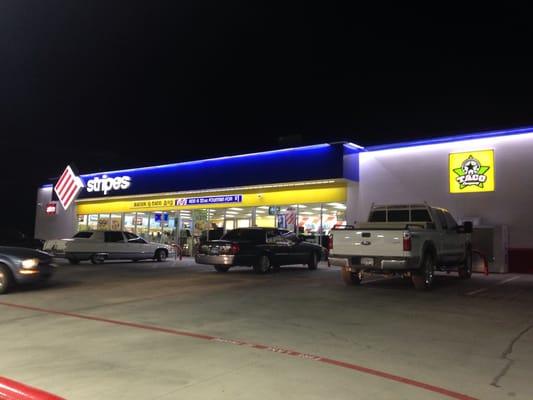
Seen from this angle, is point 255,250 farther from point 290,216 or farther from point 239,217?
point 239,217

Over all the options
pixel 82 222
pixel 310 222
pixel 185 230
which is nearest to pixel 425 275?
Result: pixel 310 222

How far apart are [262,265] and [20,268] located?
25.1ft

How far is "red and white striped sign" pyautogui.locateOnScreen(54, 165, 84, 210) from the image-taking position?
93.5 feet

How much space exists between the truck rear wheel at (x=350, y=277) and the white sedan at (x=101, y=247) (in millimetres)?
12401

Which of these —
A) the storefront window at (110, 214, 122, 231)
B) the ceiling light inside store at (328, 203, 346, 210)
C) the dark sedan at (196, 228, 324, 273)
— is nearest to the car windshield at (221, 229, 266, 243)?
the dark sedan at (196, 228, 324, 273)

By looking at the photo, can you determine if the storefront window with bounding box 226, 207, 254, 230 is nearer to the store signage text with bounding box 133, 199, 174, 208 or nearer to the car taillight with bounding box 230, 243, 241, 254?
the store signage text with bounding box 133, 199, 174, 208

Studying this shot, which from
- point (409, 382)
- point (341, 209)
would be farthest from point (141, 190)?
point (409, 382)

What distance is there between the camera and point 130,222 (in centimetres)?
3234

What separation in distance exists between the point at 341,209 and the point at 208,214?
340 inches

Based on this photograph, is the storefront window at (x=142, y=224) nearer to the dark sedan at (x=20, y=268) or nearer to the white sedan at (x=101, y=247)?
the white sedan at (x=101, y=247)

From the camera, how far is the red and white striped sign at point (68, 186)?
1122 inches

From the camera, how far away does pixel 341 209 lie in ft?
76.0

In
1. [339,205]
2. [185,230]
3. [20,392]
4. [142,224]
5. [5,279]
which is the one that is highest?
[339,205]

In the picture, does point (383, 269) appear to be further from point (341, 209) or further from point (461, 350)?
point (341, 209)
